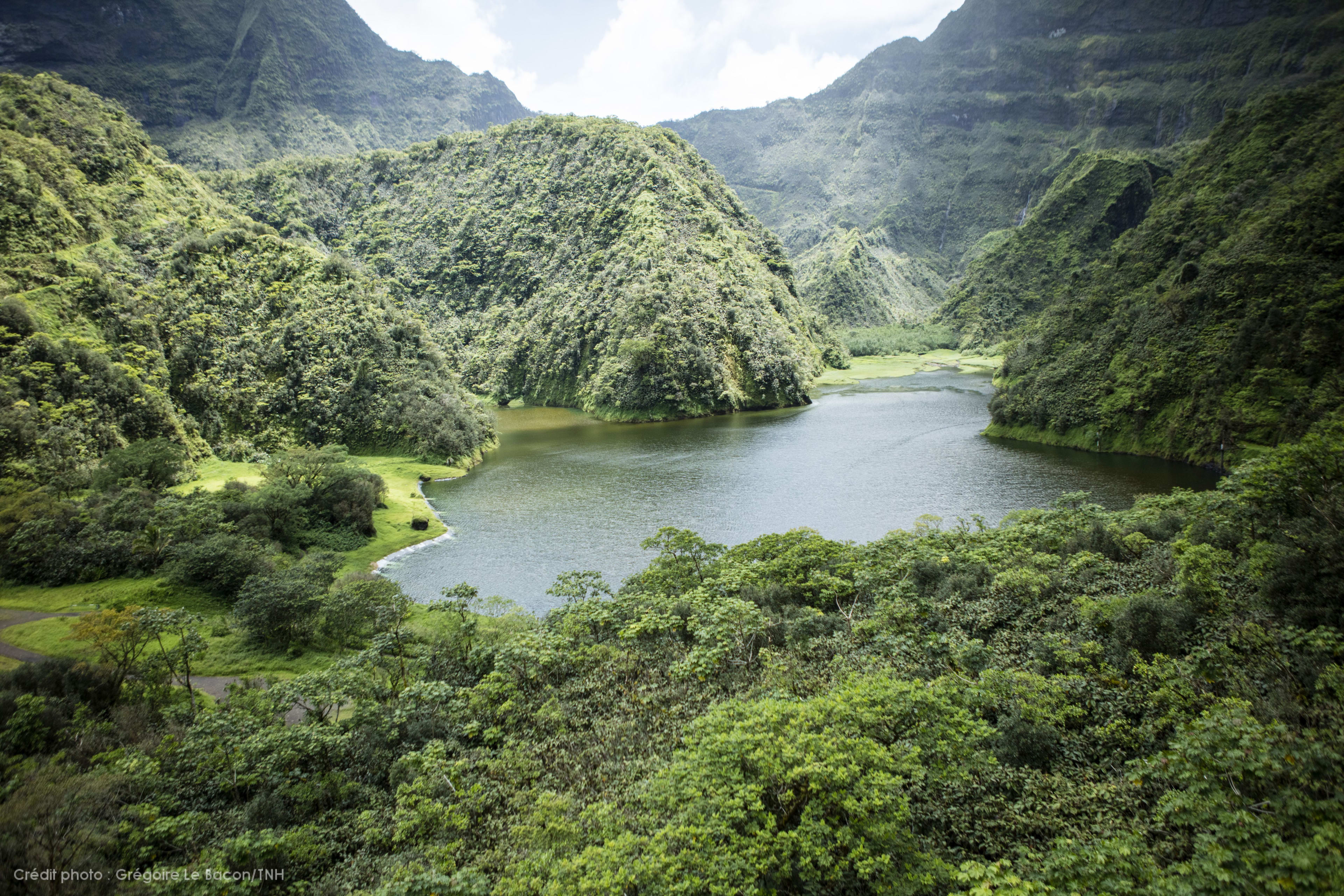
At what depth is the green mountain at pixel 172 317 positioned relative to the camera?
2206 inches

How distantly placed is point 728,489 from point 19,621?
4750cm

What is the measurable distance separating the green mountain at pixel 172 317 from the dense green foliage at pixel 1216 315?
74.8 meters

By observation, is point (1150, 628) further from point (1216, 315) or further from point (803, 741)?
point (1216, 315)

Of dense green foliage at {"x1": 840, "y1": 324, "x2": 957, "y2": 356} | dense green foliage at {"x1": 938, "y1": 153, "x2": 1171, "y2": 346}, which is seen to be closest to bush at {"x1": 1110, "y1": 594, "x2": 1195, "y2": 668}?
dense green foliage at {"x1": 938, "y1": 153, "x2": 1171, "y2": 346}

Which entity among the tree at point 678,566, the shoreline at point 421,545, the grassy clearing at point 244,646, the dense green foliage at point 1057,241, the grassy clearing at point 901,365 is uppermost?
the dense green foliage at point 1057,241

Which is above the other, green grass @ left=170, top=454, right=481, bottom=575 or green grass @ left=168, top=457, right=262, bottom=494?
green grass @ left=168, top=457, right=262, bottom=494

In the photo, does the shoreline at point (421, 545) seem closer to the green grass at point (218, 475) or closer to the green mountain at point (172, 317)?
the green grass at point (218, 475)

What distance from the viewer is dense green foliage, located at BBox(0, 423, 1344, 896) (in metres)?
11.3

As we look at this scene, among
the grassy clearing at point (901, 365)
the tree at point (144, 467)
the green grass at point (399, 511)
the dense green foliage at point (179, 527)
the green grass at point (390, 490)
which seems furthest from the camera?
the grassy clearing at point (901, 365)

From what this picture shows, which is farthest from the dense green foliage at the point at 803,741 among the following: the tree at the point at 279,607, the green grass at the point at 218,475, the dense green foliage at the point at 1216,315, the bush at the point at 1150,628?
the green grass at the point at 218,475

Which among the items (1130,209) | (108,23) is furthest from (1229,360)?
(108,23)

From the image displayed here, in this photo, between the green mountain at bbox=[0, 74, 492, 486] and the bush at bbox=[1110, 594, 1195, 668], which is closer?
the bush at bbox=[1110, 594, 1195, 668]

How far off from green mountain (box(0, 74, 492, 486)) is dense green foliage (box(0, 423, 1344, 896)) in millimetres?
44587

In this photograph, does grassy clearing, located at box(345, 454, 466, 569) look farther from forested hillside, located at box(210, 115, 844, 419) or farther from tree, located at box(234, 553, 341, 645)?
forested hillside, located at box(210, 115, 844, 419)
